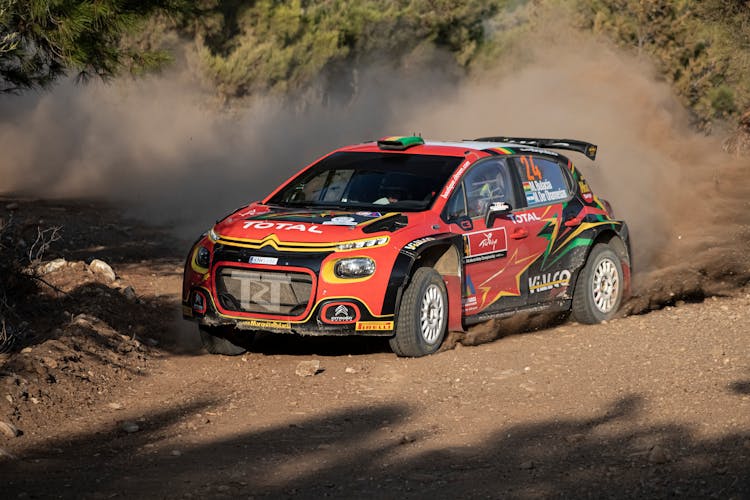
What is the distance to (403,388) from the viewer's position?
8.24m

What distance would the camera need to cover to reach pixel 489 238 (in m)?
9.65

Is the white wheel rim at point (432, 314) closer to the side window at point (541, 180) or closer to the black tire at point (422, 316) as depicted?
the black tire at point (422, 316)

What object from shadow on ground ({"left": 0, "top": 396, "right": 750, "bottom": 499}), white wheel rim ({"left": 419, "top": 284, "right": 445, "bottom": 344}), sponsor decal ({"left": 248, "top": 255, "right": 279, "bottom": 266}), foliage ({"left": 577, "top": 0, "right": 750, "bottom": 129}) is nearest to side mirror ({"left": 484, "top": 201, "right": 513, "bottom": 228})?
white wheel rim ({"left": 419, "top": 284, "right": 445, "bottom": 344})

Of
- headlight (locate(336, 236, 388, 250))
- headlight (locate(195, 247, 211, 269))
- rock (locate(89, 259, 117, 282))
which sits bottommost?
rock (locate(89, 259, 117, 282))

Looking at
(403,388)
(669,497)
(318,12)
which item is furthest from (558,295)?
(318,12)

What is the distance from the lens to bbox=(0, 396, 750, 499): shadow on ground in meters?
5.87

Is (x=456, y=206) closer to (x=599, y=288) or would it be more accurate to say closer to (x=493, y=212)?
(x=493, y=212)

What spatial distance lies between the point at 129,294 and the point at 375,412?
4.55 meters

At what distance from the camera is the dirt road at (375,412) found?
6.04 m

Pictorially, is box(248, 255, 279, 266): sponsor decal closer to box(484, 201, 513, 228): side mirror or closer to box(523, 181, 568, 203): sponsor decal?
box(484, 201, 513, 228): side mirror

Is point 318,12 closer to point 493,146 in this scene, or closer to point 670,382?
point 493,146

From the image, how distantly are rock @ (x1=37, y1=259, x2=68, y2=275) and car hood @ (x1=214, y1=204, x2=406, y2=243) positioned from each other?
292cm

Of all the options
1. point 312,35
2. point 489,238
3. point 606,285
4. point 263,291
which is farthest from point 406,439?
point 312,35

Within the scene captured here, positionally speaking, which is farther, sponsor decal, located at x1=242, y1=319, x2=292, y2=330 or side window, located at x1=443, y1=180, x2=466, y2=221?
side window, located at x1=443, y1=180, x2=466, y2=221
